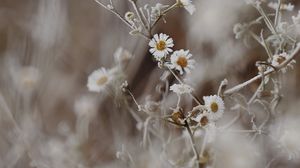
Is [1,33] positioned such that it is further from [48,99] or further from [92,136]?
[92,136]

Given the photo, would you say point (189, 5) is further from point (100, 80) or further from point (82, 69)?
point (82, 69)

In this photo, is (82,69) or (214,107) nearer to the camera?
(214,107)

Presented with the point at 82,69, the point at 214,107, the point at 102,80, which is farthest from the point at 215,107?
the point at 82,69

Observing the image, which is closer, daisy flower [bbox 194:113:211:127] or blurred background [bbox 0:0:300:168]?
daisy flower [bbox 194:113:211:127]

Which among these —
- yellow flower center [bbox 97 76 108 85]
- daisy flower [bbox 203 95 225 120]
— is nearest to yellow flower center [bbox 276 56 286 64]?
daisy flower [bbox 203 95 225 120]

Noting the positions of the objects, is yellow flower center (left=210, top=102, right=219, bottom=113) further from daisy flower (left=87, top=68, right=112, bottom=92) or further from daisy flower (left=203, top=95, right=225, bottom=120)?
daisy flower (left=87, top=68, right=112, bottom=92)

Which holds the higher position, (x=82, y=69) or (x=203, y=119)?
(x=82, y=69)

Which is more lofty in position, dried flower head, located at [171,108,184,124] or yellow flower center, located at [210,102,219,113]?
dried flower head, located at [171,108,184,124]

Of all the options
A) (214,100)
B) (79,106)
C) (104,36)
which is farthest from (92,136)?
(214,100)
